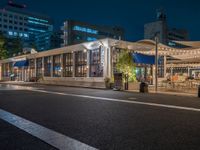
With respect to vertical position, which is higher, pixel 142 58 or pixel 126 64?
pixel 142 58

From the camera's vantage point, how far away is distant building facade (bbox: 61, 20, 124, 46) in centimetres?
8919

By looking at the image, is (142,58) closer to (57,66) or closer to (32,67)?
(57,66)

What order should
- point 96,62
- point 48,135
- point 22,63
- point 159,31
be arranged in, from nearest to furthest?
point 48,135, point 96,62, point 22,63, point 159,31

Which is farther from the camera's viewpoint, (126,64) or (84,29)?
(84,29)

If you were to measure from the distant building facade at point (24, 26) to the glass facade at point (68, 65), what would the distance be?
3400 inches

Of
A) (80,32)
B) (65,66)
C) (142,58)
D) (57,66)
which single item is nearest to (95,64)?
(142,58)

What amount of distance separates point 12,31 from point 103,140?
13151 centimetres

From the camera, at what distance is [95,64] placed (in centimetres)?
2869

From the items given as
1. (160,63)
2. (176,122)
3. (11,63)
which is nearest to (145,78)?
(160,63)

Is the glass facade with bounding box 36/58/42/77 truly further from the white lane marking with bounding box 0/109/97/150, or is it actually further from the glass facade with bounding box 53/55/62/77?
the white lane marking with bounding box 0/109/97/150

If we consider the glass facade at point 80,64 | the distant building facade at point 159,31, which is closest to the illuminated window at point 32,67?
the glass facade at point 80,64

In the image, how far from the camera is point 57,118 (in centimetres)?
705

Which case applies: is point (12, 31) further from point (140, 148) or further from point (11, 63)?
point (140, 148)

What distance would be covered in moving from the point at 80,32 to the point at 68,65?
6043cm
